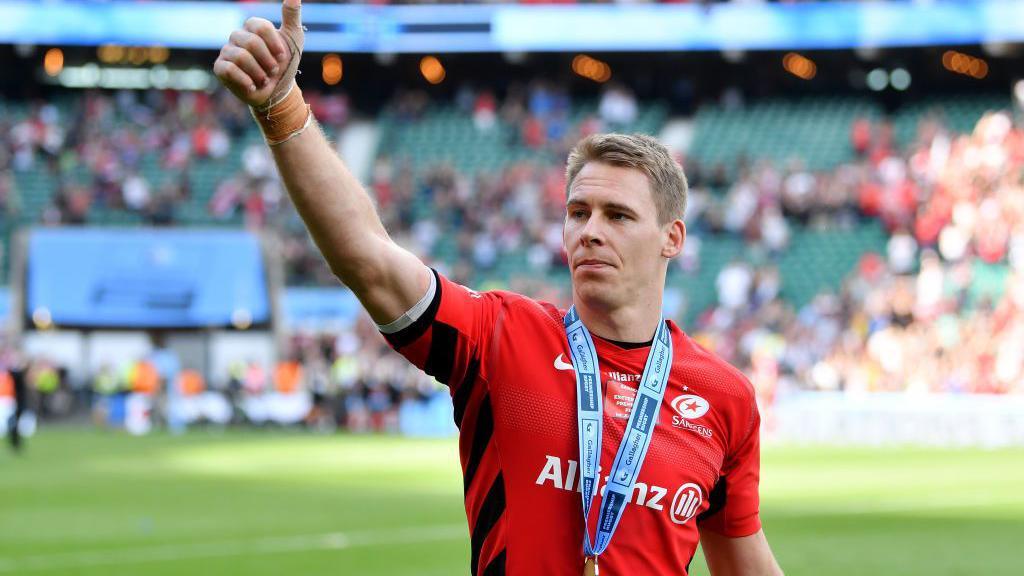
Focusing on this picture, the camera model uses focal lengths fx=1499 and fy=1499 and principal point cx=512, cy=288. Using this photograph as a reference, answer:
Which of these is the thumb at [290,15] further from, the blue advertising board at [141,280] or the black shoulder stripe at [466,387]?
the blue advertising board at [141,280]

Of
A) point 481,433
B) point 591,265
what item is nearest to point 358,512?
point 481,433

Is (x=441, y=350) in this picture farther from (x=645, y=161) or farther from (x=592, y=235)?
(x=645, y=161)

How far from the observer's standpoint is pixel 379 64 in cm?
4709

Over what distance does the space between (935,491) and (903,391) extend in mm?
11414

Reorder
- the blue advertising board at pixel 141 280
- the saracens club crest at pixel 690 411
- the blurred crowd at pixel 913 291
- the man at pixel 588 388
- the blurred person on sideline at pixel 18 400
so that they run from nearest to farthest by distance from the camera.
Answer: the man at pixel 588 388 → the saracens club crest at pixel 690 411 → the blurred person on sideline at pixel 18 400 → the blurred crowd at pixel 913 291 → the blue advertising board at pixel 141 280

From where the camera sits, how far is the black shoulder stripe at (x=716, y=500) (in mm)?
4508

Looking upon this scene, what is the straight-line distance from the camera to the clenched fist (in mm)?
3324

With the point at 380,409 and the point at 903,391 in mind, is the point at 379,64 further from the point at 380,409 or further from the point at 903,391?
the point at 903,391

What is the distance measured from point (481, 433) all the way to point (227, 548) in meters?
9.65

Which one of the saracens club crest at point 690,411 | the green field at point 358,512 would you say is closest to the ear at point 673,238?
the saracens club crest at point 690,411

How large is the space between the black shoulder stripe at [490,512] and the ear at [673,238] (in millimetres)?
843

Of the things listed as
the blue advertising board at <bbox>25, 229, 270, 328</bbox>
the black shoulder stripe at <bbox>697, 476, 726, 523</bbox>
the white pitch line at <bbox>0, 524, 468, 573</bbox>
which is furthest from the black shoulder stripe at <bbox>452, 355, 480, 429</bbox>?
the blue advertising board at <bbox>25, 229, 270, 328</bbox>

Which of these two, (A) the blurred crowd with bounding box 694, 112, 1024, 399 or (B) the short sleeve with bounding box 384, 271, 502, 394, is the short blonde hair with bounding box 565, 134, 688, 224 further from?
(A) the blurred crowd with bounding box 694, 112, 1024, 399

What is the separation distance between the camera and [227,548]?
1328 centimetres
